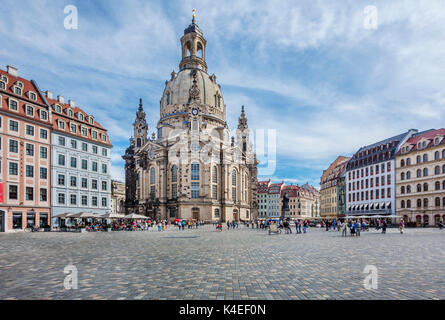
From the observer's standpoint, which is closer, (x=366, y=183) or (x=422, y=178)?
(x=422, y=178)

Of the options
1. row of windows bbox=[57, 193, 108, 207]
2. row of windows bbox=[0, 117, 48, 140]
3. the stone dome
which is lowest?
row of windows bbox=[57, 193, 108, 207]

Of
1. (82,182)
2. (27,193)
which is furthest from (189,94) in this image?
(27,193)

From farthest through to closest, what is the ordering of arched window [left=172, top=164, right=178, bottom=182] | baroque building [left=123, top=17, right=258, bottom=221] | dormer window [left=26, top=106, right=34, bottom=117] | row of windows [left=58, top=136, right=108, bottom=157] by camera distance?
arched window [left=172, top=164, right=178, bottom=182]
baroque building [left=123, top=17, right=258, bottom=221]
row of windows [left=58, top=136, right=108, bottom=157]
dormer window [left=26, top=106, right=34, bottom=117]

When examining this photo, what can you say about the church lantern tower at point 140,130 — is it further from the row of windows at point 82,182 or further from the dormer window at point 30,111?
the dormer window at point 30,111

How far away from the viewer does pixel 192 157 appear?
257 ft

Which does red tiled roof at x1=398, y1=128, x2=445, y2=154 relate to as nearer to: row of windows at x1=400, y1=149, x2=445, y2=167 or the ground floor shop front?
row of windows at x1=400, y1=149, x2=445, y2=167

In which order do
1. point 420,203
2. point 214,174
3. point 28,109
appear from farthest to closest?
point 214,174 → point 420,203 → point 28,109

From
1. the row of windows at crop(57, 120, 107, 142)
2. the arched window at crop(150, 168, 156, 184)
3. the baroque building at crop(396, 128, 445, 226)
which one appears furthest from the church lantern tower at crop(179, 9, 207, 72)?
the baroque building at crop(396, 128, 445, 226)

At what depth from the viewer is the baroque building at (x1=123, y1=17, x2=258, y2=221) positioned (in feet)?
255

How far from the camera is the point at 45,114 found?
4556cm

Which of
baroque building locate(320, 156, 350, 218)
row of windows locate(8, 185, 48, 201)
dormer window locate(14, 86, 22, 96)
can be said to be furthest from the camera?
baroque building locate(320, 156, 350, 218)

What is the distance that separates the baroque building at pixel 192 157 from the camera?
255 feet

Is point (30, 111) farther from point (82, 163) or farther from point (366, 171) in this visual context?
point (366, 171)

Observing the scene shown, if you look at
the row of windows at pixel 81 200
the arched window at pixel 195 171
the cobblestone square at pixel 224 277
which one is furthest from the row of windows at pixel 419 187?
the row of windows at pixel 81 200
